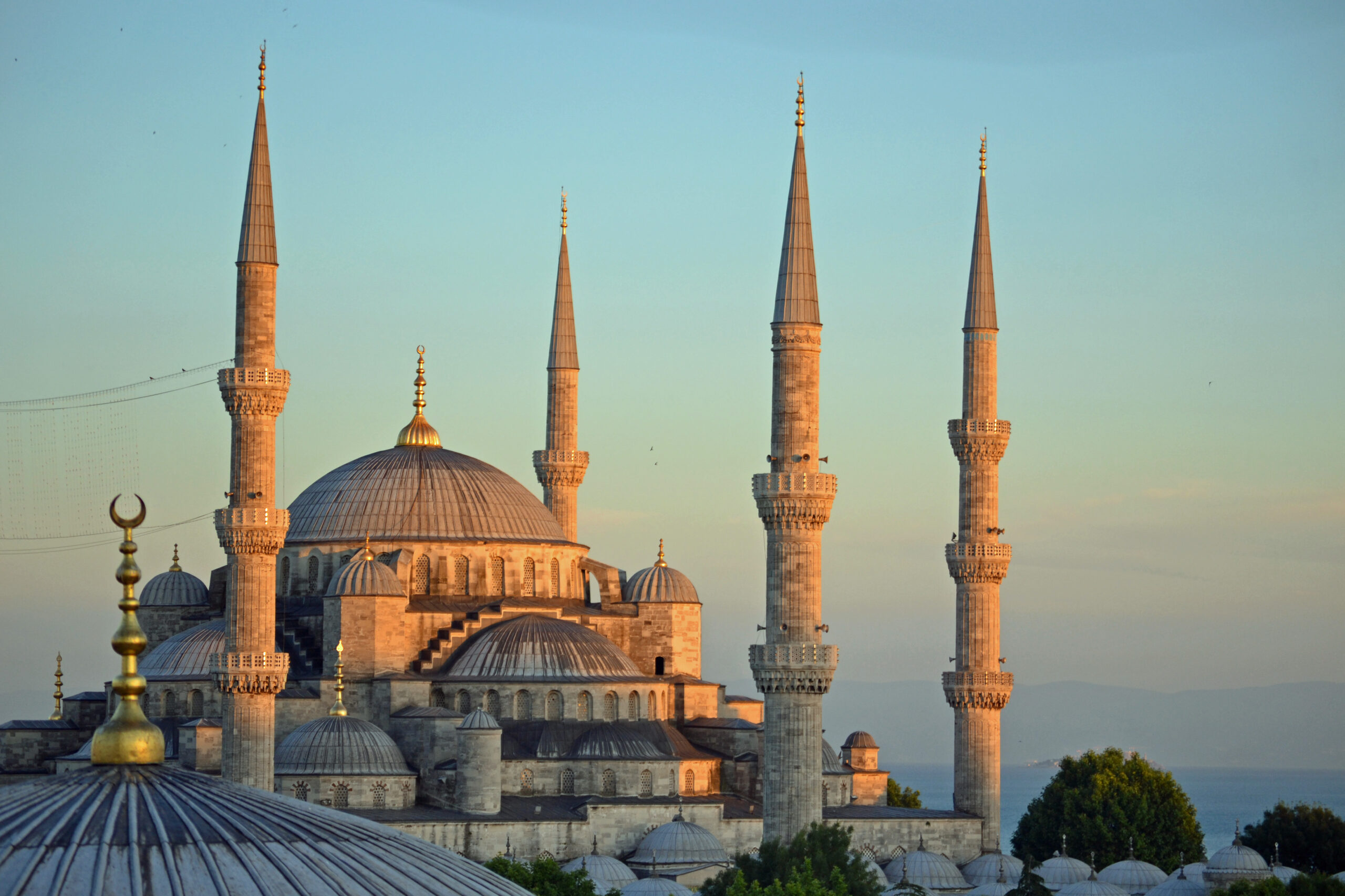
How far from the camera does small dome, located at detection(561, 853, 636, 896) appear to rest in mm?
37969

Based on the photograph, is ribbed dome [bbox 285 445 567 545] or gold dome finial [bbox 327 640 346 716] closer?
gold dome finial [bbox 327 640 346 716]

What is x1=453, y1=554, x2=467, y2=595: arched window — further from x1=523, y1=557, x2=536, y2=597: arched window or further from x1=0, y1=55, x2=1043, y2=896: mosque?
x1=523, y1=557, x2=536, y2=597: arched window

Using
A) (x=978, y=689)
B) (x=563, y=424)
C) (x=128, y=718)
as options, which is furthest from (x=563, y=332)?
(x=128, y=718)

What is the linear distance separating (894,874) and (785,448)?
911 centimetres

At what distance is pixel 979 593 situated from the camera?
43844 millimetres

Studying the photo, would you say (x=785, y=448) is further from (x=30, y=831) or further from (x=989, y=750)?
(x=30, y=831)

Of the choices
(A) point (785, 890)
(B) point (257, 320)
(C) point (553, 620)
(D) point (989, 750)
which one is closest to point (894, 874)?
(D) point (989, 750)

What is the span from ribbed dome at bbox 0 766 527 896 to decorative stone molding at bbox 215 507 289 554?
25.2 meters

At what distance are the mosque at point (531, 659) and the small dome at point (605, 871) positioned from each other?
0.07 m

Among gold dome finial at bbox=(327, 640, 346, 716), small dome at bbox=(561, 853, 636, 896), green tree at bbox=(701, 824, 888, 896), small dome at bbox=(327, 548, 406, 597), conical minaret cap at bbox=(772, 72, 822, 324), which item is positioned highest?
conical minaret cap at bbox=(772, 72, 822, 324)

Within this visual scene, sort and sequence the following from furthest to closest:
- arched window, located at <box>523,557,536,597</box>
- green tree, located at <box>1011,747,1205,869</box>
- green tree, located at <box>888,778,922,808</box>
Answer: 1. green tree, located at <box>888,778,922,808</box>
2. green tree, located at <box>1011,747,1205,869</box>
3. arched window, located at <box>523,557,536,597</box>

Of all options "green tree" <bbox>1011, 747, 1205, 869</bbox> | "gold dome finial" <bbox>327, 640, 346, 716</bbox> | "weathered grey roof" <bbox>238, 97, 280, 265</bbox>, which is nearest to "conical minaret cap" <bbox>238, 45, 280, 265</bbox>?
"weathered grey roof" <bbox>238, 97, 280, 265</bbox>

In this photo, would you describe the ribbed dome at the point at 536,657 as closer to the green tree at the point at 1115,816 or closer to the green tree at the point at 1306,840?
the green tree at the point at 1115,816

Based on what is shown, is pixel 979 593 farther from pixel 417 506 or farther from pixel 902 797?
pixel 902 797
